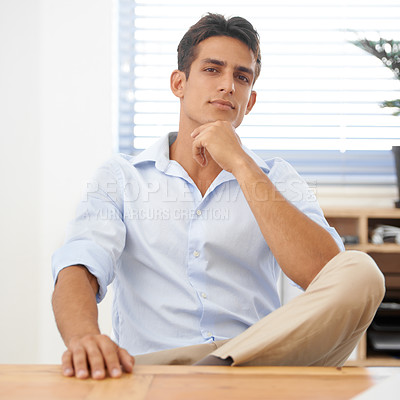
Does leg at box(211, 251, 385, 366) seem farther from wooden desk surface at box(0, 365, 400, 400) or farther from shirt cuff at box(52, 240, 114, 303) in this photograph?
shirt cuff at box(52, 240, 114, 303)

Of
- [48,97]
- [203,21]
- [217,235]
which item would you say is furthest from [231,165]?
[48,97]

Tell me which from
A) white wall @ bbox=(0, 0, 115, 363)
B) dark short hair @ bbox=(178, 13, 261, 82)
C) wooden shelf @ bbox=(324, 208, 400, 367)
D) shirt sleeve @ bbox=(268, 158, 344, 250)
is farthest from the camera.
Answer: white wall @ bbox=(0, 0, 115, 363)

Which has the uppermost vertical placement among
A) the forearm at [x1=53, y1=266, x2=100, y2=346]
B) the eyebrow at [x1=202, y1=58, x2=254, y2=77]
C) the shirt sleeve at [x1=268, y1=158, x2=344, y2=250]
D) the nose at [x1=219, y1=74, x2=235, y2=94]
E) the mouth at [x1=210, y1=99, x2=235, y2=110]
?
the eyebrow at [x1=202, y1=58, x2=254, y2=77]

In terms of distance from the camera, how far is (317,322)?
807mm

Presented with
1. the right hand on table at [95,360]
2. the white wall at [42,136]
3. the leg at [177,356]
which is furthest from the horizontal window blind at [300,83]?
the right hand on table at [95,360]

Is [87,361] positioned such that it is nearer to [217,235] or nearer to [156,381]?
[156,381]

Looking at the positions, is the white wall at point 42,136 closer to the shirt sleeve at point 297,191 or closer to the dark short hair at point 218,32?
the dark short hair at point 218,32

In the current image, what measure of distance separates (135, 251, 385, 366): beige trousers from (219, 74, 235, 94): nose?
693 mm

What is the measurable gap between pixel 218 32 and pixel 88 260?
2.59 ft

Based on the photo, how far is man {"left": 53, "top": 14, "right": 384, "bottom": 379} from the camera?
119 centimetres

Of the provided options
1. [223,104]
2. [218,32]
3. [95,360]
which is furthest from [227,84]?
[95,360]

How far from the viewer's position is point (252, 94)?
1622mm

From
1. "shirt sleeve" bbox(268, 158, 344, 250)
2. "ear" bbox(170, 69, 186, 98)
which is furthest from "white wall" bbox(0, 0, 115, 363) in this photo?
"shirt sleeve" bbox(268, 158, 344, 250)

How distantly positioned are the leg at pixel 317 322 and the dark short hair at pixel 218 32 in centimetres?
86
